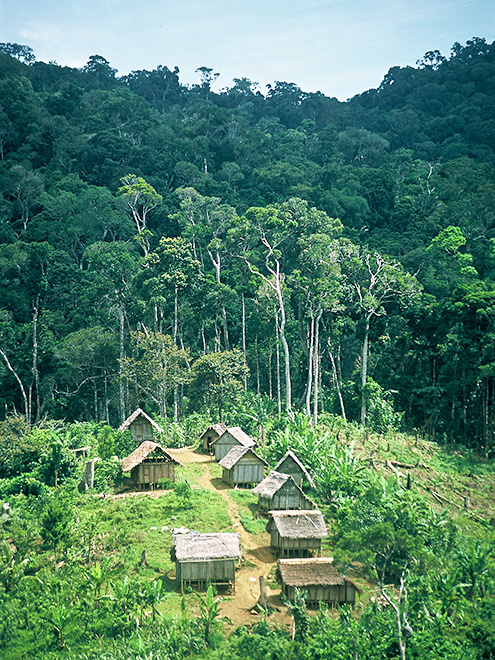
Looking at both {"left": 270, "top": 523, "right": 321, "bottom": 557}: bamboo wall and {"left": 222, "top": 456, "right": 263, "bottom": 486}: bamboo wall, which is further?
{"left": 222, "top": 456, "right": 263, "bottom": 486}: bamboo wall

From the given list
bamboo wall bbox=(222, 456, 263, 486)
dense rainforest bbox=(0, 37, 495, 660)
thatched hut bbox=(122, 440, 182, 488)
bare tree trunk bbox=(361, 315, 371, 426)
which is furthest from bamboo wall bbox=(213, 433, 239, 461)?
bare tree trunk bbox=(361, 315, 371, 426)

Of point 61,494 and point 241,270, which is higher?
point 241,270

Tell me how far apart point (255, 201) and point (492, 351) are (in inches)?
1042

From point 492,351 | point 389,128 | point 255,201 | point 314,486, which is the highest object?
point 389,128

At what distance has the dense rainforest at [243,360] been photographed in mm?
12492

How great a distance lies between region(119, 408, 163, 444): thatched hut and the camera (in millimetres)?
24109

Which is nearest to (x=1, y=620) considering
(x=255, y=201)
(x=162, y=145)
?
(x=255, y=201)

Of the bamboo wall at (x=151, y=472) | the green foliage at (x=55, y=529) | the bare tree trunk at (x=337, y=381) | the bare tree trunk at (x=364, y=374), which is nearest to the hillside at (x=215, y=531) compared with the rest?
the green foliage at (x=55, y=529)

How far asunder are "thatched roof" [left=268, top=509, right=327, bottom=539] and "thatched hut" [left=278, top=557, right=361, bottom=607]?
162 cm

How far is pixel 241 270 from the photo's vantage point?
35344mm

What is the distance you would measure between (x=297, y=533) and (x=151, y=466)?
259 inches

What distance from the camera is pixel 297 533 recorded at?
15.5 meters

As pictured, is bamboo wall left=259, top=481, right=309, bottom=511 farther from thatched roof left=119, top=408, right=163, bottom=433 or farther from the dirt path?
thatched roof left=119, top=408, right=163, bottom=433

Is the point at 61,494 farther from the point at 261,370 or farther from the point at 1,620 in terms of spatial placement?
the point at 261,370
